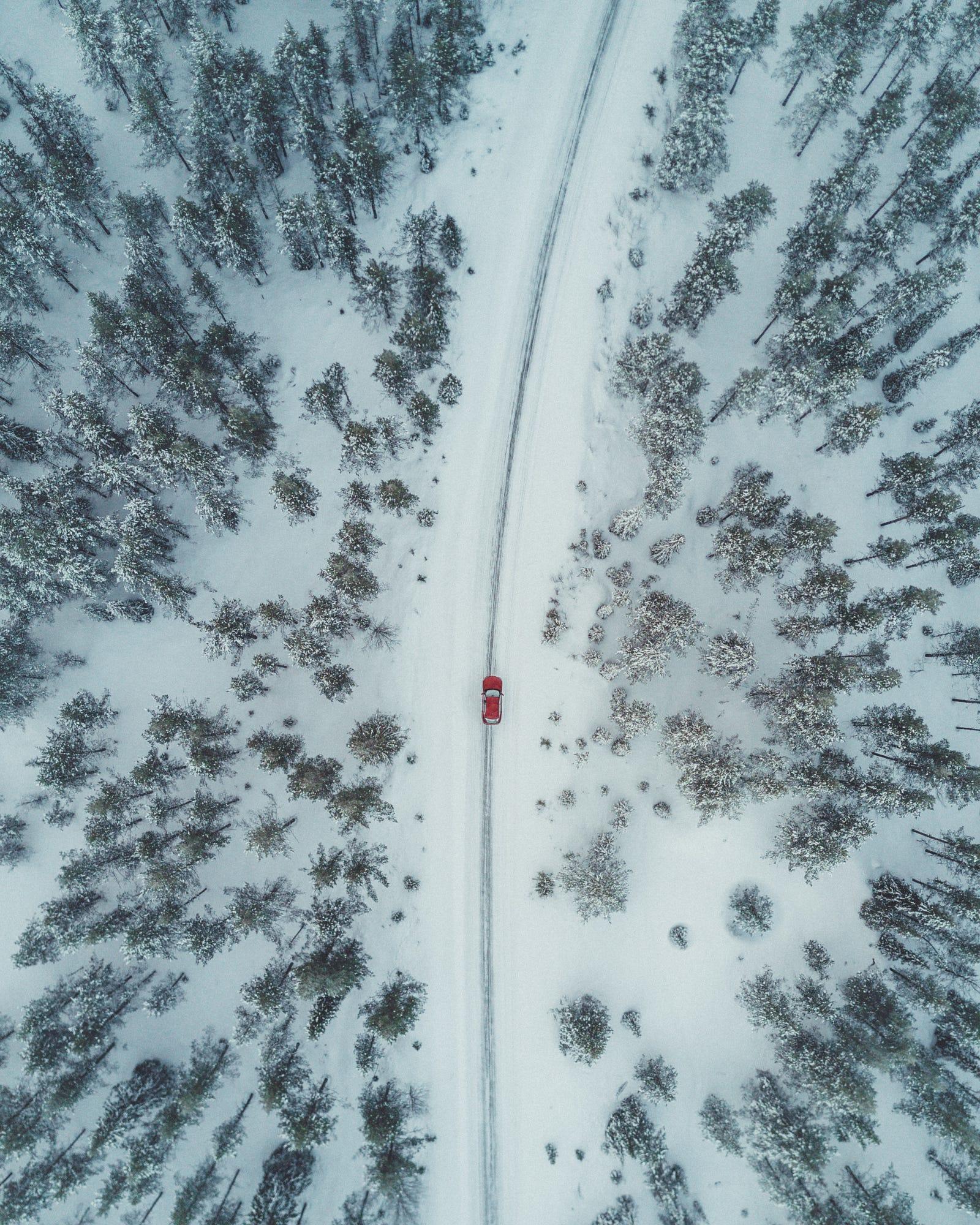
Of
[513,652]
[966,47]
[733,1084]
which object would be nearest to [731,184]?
[966,47]

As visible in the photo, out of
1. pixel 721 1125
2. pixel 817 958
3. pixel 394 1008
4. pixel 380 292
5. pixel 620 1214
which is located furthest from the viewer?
pixel 380 292

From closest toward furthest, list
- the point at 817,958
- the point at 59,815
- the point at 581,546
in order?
the point at 817,958
the point at 59,815
the point at 581,546

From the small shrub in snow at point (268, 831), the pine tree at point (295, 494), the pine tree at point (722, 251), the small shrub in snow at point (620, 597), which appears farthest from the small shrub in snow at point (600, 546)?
the small shrub in snow at point (268, 831)

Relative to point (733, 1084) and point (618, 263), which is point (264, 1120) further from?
point (618, 263)

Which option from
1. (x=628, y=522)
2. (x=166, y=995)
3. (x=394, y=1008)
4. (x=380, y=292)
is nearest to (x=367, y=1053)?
(x=394, y=1008)

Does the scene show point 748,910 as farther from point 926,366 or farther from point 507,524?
point 926,366
